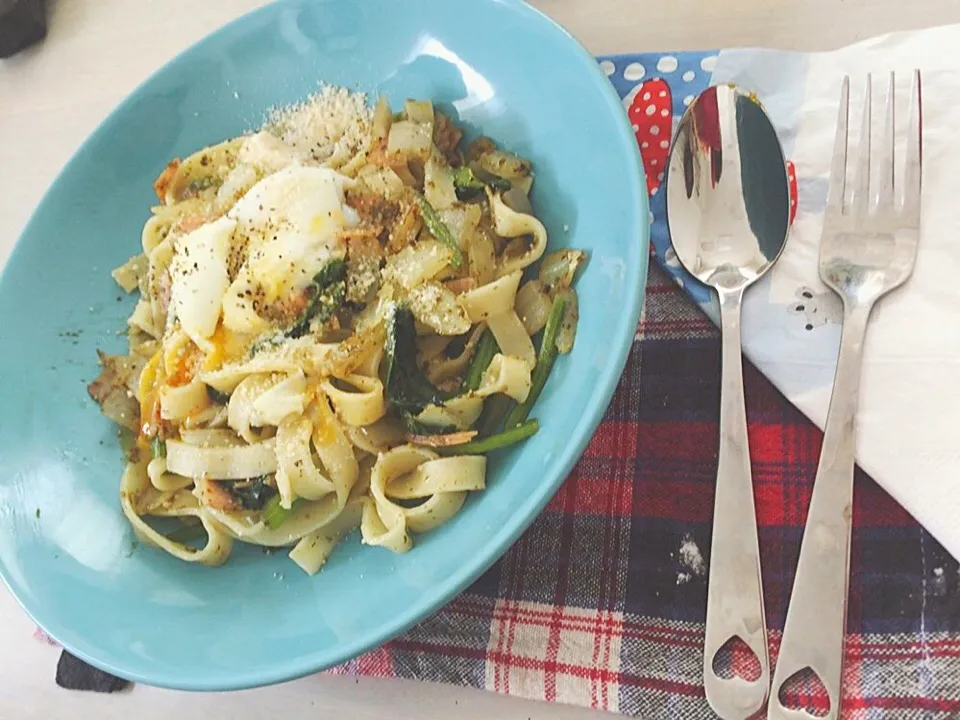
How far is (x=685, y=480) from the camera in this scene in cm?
133

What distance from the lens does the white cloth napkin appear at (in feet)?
4.01

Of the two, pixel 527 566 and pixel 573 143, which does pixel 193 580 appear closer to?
pixel 527 566

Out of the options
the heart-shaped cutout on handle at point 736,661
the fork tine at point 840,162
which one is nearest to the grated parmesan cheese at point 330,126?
the fork tine at point 840,162

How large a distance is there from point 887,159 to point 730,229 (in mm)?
257

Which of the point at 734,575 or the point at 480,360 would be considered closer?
the point at 734,575

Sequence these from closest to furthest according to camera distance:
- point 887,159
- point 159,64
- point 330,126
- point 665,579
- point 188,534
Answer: point 665,579, point 887,159, point 188,534, point 330,126, point 159,64

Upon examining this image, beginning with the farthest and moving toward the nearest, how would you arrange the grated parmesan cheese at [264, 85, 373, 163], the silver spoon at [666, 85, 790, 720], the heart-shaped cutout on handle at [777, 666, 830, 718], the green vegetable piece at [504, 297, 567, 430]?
the grated parmesan cheese at [264, 85, 373, 163]
the green vegetable piece at [504, 297, 567, 430]
the silver spoon at [666, 85, 790, 720]
the heart-shaped cutout on handle at [777, 666, 830, 718]

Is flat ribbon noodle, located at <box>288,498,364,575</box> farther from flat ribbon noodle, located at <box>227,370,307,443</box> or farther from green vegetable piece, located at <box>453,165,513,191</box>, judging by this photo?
green vegetable piece, located at <box>453,165,513,191</box>

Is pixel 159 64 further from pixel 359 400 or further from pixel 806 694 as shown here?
pixel 806 694

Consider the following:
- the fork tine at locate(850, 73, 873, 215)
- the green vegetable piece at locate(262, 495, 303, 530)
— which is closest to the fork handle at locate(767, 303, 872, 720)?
the fork tine at locate(850, 73, 873, 215)

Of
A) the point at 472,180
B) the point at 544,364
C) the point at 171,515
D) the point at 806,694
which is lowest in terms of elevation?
the point at 806,694

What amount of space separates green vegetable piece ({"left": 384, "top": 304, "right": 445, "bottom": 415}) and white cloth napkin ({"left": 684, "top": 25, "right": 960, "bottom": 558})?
1.69ft

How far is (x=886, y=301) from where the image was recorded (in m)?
1.33

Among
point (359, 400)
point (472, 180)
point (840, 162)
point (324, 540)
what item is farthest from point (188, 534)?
point (840, 162)
